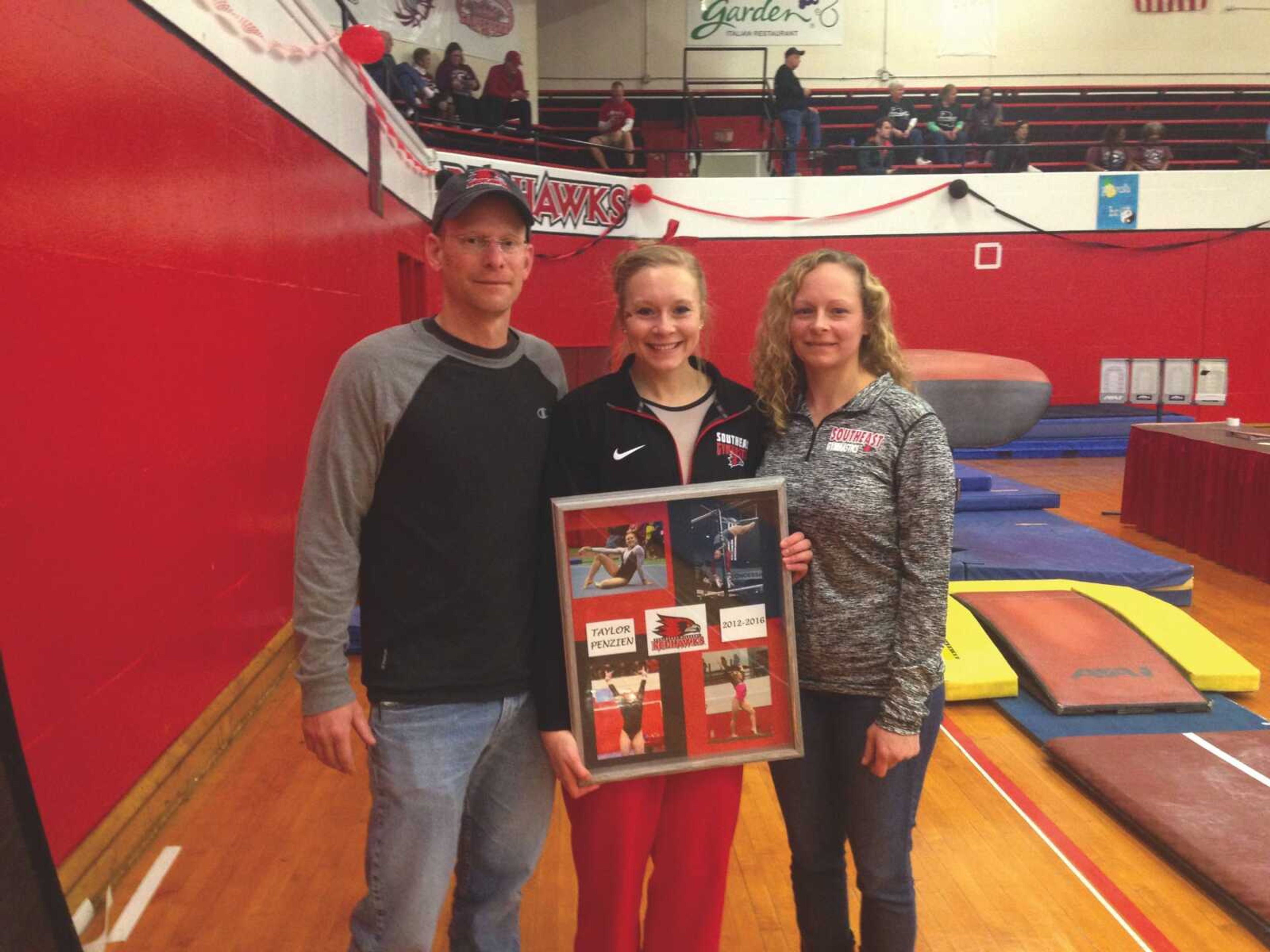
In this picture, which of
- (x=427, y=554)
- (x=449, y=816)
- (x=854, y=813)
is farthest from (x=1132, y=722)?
(x=427, y=554)

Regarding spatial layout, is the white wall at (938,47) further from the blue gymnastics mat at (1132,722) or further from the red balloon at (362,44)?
the blue gymnastics mat at (1132,722)

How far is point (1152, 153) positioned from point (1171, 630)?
421 inches

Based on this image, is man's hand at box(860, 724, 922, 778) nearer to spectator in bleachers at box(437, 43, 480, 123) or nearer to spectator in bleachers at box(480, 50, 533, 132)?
spectator in bleachers at box(437, 43, 480, 123)

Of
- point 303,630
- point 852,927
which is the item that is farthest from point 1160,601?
point 303,630

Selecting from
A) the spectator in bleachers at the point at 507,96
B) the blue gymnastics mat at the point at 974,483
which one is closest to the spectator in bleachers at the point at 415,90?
the spectator in bleachers at the point at 507,96

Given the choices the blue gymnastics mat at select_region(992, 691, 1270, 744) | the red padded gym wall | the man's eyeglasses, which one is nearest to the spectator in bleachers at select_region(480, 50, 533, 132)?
the red padded gym wall

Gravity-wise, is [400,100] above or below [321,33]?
above

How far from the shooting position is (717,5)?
14875mm

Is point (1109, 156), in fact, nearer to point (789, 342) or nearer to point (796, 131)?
point (796, 131)

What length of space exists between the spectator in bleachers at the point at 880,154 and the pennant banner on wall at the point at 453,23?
5.37 meters

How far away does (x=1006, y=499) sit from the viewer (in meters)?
7.11

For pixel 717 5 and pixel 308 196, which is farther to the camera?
pixel 717 5

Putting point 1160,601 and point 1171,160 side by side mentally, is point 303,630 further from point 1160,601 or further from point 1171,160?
point 1171,160

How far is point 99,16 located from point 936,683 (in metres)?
2.91
